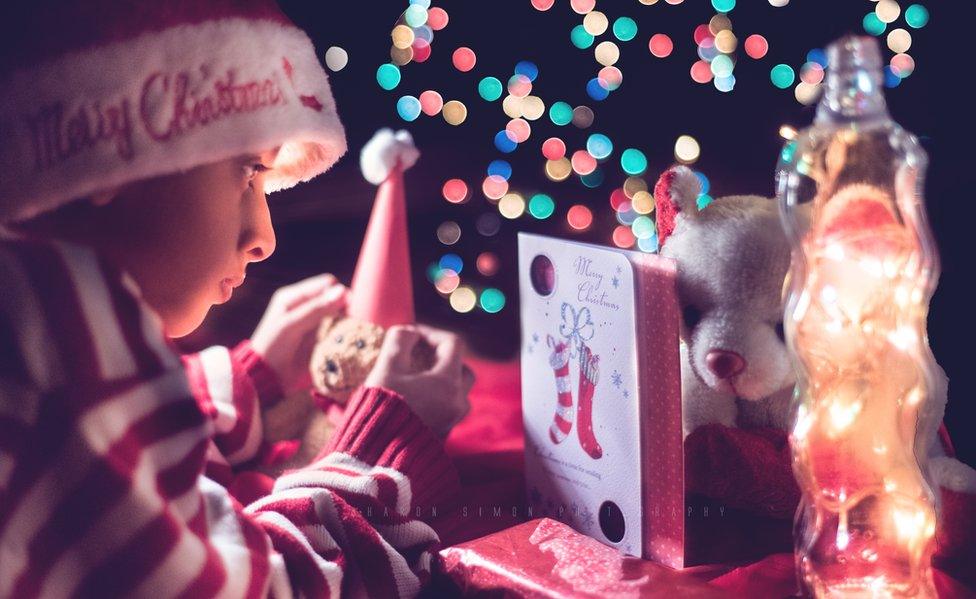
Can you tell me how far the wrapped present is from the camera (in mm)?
739

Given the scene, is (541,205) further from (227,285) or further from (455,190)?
(227,285)

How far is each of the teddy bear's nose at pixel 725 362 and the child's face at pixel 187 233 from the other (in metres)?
0.38

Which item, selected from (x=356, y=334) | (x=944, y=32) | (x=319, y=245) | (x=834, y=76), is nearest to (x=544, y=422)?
(x=356, y=334)

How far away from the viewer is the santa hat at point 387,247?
1.12 metres

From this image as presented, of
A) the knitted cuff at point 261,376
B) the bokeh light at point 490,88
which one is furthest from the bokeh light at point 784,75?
the knitted cuff at point 261,376

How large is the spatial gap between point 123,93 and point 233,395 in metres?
0.53

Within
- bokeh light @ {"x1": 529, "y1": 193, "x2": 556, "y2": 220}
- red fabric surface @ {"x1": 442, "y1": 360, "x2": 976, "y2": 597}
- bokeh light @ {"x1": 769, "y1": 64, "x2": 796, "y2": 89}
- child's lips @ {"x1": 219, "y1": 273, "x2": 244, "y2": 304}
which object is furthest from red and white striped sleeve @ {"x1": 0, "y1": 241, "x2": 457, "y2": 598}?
bokeh light @ {"x1": 529, "y1": 193, "x2": 556, "y2": 220}

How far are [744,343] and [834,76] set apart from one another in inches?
9.5

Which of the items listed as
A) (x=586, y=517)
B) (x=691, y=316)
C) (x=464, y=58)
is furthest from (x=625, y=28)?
(x=586, y=517)

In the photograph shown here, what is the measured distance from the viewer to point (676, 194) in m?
0.86

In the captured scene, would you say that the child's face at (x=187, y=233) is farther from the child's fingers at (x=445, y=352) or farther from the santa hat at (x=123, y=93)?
the child's fingers at (x=445, y=352)

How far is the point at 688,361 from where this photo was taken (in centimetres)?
87

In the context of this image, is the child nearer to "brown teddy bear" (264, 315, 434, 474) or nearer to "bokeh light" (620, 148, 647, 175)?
"brown teddy bear" (264, 315, 434, 474)

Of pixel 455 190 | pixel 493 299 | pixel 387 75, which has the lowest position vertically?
pixel 493 299
